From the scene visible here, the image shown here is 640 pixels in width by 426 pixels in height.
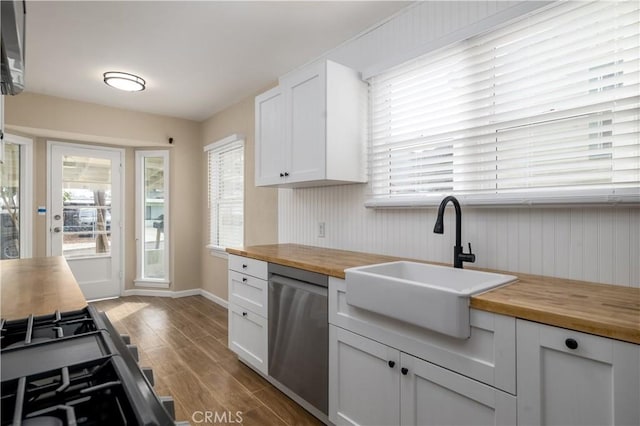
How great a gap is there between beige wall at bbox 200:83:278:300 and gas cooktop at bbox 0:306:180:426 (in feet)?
8.82

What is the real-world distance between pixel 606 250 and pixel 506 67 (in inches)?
39.5

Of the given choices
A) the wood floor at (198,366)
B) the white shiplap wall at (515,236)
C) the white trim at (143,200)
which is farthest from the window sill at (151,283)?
the white shiplap wall at (515,236)

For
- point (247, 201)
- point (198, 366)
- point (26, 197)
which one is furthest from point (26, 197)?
point (198, 366)

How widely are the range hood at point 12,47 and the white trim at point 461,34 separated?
74.7 inches

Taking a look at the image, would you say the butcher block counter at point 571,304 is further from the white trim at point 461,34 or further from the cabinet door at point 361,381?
the white trim at point 461,34

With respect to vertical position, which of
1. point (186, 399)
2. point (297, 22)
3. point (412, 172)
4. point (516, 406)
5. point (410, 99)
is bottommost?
point (186, 399)

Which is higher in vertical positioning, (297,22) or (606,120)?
(297,22)

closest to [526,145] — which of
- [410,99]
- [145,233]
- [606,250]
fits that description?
[606,250]

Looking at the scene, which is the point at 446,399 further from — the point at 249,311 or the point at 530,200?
the point at 249,311

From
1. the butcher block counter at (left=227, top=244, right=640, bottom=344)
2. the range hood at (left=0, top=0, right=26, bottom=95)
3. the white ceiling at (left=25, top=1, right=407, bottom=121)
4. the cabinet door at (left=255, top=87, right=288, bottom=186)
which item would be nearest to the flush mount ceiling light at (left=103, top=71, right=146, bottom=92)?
the white ceiling at (left=25, top=1, right=407, bottom=121)

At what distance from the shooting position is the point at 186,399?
2.21 metres

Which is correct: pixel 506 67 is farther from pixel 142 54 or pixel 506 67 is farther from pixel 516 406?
pixel 142 54

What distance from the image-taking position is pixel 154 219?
491 cm

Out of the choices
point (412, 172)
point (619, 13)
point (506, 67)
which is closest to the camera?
point (619, 13)
